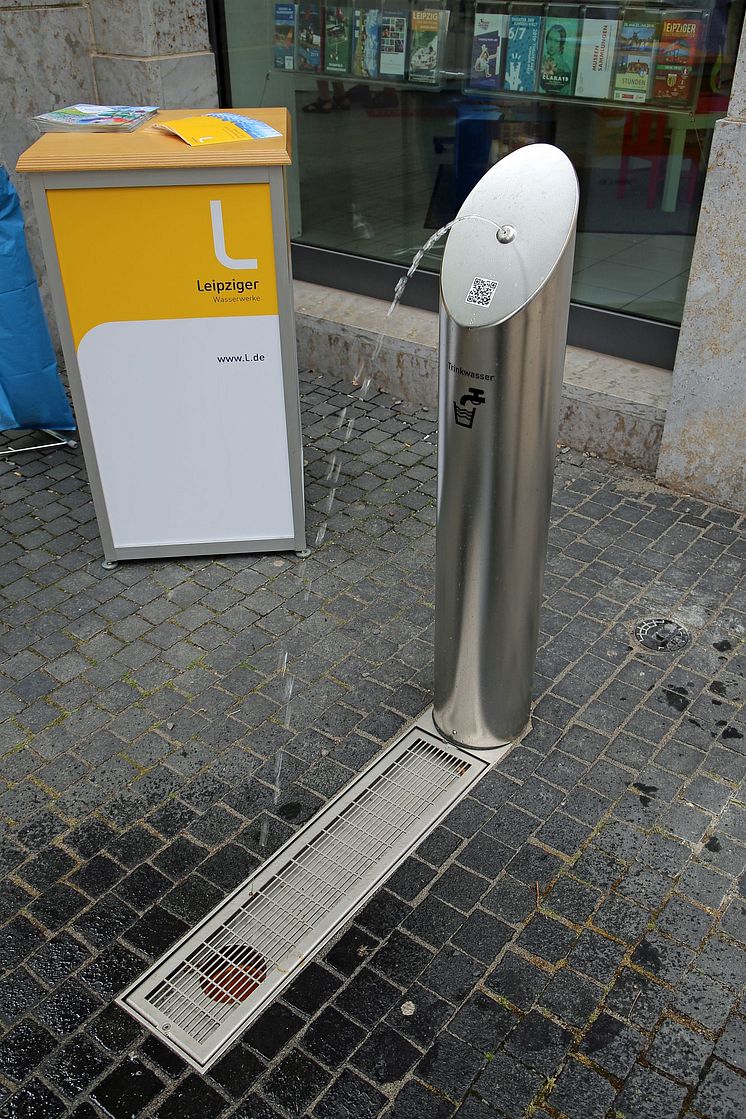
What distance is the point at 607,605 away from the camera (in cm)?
471

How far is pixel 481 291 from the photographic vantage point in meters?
3.02

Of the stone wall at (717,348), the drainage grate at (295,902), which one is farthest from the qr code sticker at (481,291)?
the stone wall at (717,348)

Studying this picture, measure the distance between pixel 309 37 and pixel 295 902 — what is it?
6452 millimetres

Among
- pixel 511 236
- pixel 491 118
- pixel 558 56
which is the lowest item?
pixel 491 118

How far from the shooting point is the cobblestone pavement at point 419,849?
113 inches

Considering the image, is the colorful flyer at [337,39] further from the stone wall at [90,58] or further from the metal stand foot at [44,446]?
the metal stand foot at [44,446]

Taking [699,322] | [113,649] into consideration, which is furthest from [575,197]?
[113,649]

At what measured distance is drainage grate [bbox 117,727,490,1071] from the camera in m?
3.02

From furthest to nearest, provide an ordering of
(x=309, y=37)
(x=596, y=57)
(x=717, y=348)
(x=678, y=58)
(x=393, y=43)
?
1. (x=309, y=37)
2. (x=393, y=43)
3. (x=596, y=57)
4. (x=678, y=58)
5. (x=717, y=348)

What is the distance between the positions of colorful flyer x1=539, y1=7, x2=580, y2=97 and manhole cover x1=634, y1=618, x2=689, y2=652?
11.8 feet

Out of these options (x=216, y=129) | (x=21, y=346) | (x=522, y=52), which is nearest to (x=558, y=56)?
(x=522, y=52)

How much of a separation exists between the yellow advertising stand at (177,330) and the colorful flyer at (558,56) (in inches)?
86.9

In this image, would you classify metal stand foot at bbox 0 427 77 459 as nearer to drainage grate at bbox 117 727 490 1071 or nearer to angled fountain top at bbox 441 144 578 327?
drainage grate at bbox 117 727 490 1071

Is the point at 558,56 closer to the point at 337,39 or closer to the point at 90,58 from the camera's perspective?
the point at 337,39
